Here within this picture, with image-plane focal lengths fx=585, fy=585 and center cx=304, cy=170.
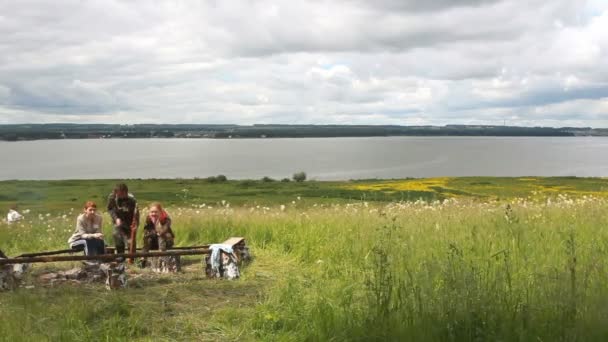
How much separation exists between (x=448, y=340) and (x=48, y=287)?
520cm

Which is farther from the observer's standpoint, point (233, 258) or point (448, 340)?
point (233, 258)

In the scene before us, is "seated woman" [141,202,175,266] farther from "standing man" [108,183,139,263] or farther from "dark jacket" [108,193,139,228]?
"dark jacket" [108,193,139,228]

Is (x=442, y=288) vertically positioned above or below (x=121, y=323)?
above

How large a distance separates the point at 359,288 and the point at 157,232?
394 cm

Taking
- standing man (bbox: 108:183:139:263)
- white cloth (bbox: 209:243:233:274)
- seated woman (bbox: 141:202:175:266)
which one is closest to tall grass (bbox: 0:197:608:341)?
white cloth (bbox: 209:243:233:274)

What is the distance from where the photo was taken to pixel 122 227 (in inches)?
372

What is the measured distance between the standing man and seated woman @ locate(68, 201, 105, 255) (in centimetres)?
46

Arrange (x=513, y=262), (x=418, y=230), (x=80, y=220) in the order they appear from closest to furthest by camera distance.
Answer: (x=513, y=262) < (x=80, y=220) < (x=418, y=230)

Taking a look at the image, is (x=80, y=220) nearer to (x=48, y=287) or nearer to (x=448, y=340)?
(x=48, y=287)

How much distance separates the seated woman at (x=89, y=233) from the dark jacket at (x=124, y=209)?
1.70 feet

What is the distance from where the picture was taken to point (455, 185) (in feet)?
153

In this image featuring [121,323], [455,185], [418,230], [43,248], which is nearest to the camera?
[121,323]

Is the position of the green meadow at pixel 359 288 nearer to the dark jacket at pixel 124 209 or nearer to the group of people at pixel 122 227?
the group of people at pixel 122 227

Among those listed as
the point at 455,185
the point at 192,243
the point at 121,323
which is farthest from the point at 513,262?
the point at 455,185
